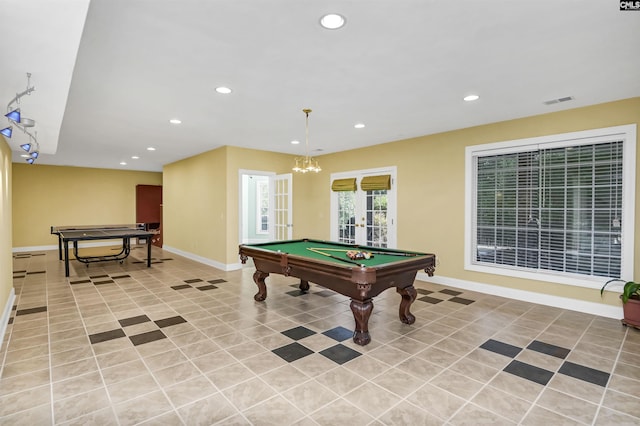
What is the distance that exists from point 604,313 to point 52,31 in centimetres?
562

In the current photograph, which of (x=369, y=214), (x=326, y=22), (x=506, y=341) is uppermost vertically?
(x=326, y=22)

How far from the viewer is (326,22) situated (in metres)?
2.13

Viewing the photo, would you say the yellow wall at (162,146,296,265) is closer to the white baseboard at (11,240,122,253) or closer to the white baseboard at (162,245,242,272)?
the white baseboard at (162,245,242,272)

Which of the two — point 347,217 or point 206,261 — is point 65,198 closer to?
point 206,261

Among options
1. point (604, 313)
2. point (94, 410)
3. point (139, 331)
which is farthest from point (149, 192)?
point (604, 313)

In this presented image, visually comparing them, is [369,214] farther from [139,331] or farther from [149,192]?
[149,192]

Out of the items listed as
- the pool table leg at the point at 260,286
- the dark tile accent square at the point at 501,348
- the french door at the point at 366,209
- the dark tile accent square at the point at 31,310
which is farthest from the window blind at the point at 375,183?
the dark tile accent square at the point at 31,310

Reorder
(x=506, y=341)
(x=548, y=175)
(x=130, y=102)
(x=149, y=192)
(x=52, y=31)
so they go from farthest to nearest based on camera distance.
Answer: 1. (x=149, y=192)
2. (x=548, y=175)
3. (x=130, y=102)
4. (x=506, y=341)
5. (x=52, y=31)

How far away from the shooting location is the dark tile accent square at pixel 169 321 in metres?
3.45

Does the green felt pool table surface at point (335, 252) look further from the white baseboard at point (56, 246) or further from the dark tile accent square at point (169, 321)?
the white baseboard at point (56, 246)

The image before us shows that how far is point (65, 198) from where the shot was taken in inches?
374

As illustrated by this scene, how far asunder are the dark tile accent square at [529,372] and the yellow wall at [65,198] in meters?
11.2

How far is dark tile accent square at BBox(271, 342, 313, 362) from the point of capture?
8.93 feet

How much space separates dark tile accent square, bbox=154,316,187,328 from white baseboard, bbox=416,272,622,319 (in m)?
3.90
